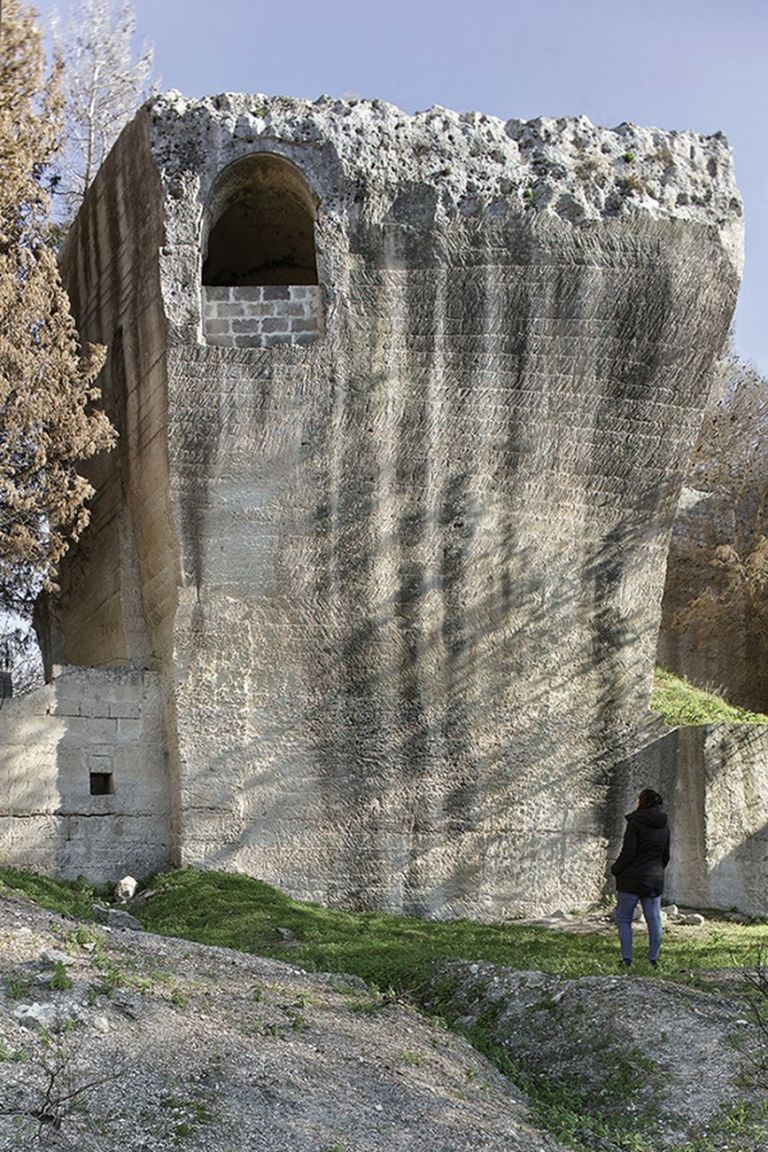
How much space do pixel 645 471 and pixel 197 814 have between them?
15.8 feet

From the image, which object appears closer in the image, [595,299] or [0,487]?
[0,487]

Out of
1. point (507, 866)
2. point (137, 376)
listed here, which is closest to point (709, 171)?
point (137, 376)

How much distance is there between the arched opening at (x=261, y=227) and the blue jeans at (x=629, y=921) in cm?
620

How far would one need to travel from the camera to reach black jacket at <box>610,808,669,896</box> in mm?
9062

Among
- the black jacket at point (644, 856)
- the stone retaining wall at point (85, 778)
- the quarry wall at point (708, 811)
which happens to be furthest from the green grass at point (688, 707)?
the stone retaining wall at point (85, 778)

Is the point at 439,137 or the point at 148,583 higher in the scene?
the point at 439,137

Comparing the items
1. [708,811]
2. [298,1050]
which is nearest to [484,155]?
[708,811]

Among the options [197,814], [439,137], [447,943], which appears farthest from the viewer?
[439,137]

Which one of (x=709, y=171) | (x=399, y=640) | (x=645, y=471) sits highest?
(x=709, y=171)

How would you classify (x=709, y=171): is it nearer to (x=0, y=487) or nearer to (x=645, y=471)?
(x=645, y=471)

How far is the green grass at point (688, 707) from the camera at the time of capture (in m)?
13.3

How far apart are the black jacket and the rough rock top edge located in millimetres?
5433

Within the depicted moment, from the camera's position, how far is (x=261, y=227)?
13.7m

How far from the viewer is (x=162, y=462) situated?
11820mm
